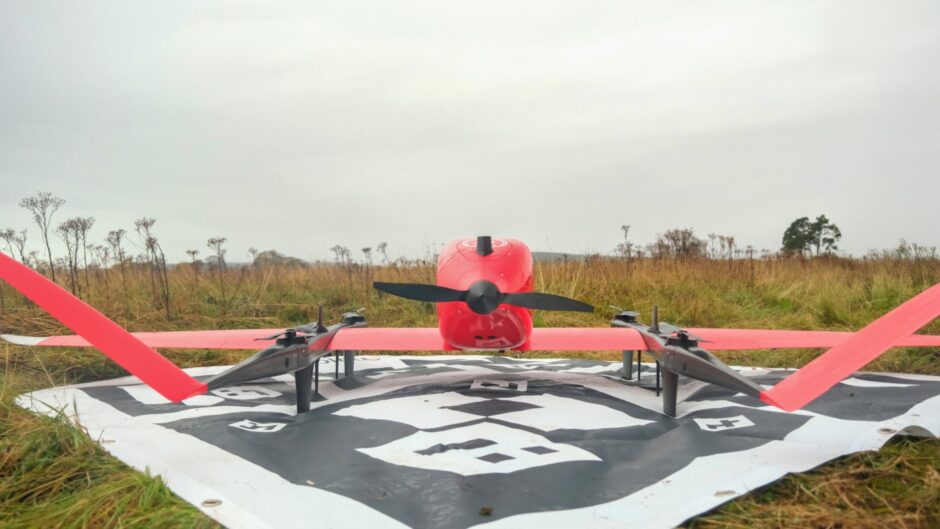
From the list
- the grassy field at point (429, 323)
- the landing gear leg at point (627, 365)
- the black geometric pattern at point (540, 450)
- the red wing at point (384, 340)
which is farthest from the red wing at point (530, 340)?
the grassy field at point (429, 323)

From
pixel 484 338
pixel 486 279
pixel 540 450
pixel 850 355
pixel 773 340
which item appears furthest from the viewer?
pixel 773 340

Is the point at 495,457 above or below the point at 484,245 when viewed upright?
below

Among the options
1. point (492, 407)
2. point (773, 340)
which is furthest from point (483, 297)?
point (773, 340)

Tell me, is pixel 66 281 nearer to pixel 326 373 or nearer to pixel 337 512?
pixel 326 373

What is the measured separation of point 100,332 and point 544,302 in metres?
2.32

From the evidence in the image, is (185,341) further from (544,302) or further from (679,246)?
(679,246)

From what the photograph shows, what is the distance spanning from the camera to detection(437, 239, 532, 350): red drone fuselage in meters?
3.98

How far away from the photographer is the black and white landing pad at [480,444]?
2355 mm

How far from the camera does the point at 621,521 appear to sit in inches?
88.1

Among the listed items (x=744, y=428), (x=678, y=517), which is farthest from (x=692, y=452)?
(x=678, y=517)

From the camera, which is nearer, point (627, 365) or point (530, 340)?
point (530, 340)

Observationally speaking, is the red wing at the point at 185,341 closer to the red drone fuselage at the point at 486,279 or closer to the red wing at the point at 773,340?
the red drone fuselage at the point at 486,279

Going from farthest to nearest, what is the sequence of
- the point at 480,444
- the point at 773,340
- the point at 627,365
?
the point at 627,365 < the point at 773,340 < the point at 480,444

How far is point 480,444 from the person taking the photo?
3.13 meters
